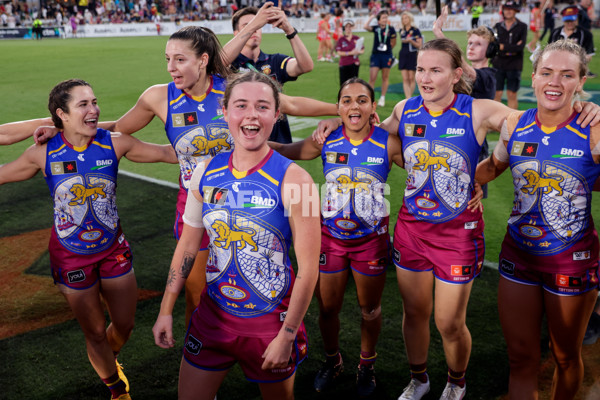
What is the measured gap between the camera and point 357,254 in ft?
13.2

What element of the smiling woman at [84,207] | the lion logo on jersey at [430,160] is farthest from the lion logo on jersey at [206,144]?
the lion logo on jersey at [430,160]

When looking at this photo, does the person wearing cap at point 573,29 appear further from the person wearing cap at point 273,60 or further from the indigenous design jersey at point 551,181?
the indigenous design jersey at point 551,181

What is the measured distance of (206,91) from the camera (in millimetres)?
4109

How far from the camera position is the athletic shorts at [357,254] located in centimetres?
402

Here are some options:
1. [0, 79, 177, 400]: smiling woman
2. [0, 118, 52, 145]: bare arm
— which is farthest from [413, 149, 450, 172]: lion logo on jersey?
[0, 118, 52, 145]: bare arm

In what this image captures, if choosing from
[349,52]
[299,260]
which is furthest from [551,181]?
[349,52]

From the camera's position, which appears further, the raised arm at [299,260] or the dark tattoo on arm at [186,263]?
the dark tattoo on arm at [186,263]

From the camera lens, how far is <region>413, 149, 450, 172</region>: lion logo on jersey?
3764 mm

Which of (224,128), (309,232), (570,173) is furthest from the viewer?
(224,128)

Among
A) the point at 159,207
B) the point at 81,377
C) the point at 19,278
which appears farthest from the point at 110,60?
the point at 81,377

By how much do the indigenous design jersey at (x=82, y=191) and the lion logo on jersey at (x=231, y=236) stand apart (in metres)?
1.31

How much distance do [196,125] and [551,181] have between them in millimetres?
2338

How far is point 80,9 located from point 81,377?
52.2m

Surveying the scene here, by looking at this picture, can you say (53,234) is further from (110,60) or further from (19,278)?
(110,60)
